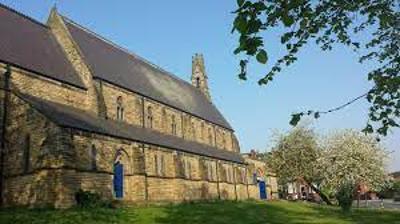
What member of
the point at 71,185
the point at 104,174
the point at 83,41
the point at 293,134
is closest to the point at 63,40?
the point at 83,41

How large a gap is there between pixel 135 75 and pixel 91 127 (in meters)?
16.8

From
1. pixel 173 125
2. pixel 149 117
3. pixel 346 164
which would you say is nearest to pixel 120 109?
Result: pixel 149 117

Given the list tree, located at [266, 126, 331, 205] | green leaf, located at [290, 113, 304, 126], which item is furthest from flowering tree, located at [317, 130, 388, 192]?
green leaf, located at [290, 113, 304, 126]

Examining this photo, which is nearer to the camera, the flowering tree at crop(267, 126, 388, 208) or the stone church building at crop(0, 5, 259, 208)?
the stone church building at crop(0, 5, 259, 208)

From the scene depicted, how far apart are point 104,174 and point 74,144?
3.62 m

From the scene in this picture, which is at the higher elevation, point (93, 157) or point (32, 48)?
point (32, 48)

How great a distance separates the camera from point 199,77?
71.1 metres

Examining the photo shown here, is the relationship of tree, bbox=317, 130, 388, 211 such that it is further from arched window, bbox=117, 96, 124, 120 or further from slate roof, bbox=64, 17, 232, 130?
arched window, bbox=117, 96, 124, 120

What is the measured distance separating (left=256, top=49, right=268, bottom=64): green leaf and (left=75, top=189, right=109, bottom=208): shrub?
22.4m

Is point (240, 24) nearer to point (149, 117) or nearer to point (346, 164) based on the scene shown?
point (149, 117)

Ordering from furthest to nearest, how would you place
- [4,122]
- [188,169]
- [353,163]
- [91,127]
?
[353,163]
[188,169]
[91,127]
[4,122]

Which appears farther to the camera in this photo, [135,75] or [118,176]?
[135,75]

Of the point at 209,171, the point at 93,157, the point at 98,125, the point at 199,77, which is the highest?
the point at 199,77

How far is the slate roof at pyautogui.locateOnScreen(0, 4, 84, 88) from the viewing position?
32.2 metres
